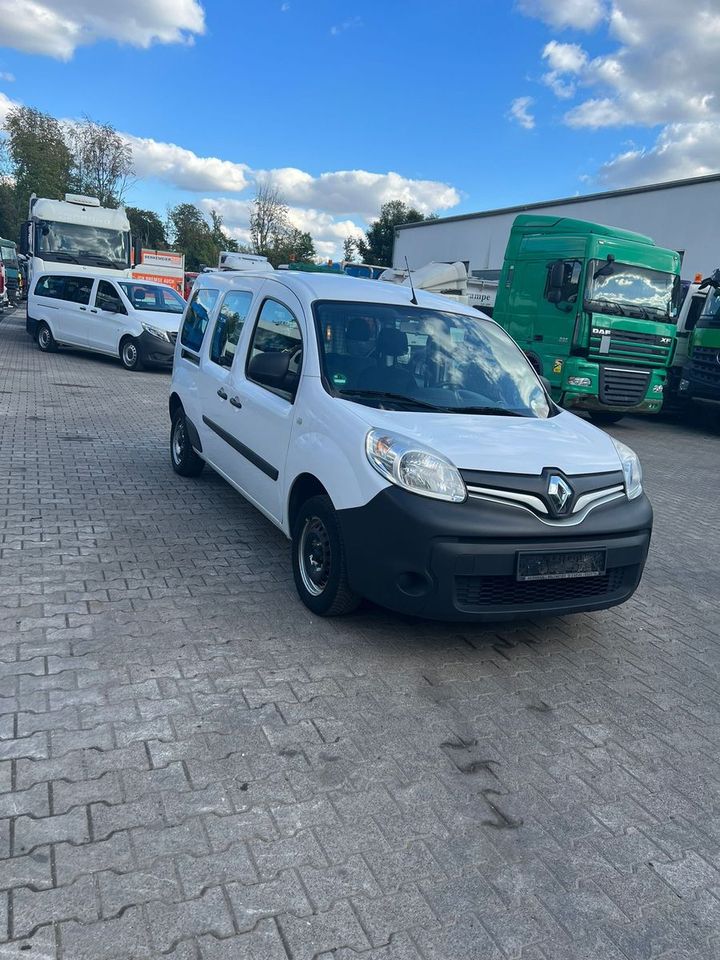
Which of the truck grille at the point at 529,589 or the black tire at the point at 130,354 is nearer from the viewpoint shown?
the truck grille at the point at 529,589

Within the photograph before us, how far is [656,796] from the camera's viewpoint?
9.58 feet

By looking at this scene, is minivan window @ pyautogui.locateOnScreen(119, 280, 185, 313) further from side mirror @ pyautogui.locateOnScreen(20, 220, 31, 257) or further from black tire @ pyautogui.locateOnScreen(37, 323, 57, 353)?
side mirror @ pyautogui.locateOnScreen(20, 220, 31, 257)

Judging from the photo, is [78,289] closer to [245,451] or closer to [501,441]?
[245,451]

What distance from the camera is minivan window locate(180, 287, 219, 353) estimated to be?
6.31m

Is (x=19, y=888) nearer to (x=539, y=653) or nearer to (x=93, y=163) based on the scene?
(x=539, y=653)

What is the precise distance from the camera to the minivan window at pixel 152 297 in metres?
16.2

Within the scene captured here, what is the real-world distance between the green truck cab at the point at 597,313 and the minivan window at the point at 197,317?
6.38 meters

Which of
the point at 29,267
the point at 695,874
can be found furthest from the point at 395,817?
the point at 29,267

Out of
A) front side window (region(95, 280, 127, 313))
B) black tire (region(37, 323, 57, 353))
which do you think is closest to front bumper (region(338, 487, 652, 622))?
front side window (region(95, 280, 127, 313))

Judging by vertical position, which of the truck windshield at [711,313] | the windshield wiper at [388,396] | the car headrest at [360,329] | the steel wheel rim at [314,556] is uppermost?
the truck windshield at [711,313]

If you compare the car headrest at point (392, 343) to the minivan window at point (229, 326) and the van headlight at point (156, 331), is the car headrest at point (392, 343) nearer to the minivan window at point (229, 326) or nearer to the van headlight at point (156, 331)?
the minivan window at point (229, 326)

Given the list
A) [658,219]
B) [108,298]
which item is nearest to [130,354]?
[108,298]

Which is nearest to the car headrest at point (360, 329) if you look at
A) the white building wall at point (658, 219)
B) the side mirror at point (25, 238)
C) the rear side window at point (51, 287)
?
the rear side window at point (51, 287)

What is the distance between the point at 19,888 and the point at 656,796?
2.27m
